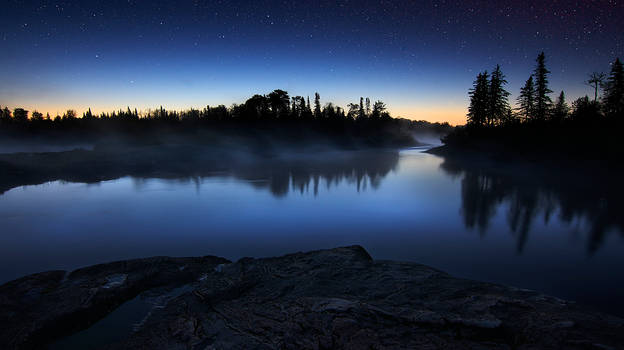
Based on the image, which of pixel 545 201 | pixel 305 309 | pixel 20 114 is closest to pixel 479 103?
pixel 545 201

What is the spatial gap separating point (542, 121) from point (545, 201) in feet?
113

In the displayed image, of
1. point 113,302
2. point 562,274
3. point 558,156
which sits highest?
point 558,156

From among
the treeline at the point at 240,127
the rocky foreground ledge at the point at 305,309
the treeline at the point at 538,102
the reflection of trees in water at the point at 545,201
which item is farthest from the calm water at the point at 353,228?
the treeline at the point at 240,127

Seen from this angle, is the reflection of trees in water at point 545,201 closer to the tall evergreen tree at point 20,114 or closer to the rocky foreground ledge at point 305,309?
the rocky foreground ledge at point 305,309

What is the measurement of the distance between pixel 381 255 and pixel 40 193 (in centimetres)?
2669

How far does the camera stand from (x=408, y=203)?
18094 millimetres

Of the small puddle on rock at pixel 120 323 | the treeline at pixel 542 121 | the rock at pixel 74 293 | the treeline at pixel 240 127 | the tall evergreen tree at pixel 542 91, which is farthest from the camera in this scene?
the treeline at pixel 240 127

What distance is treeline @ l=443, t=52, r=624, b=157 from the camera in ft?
98.4

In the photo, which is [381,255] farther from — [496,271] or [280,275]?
[280,275]

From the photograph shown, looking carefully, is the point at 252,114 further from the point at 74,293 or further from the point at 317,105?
the point at 74,293

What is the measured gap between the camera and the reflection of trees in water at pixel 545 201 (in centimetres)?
1255

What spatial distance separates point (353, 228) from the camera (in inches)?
496

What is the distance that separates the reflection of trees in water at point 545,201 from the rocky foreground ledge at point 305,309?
272 inches

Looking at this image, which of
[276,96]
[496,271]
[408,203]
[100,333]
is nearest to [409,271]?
[496,271]
